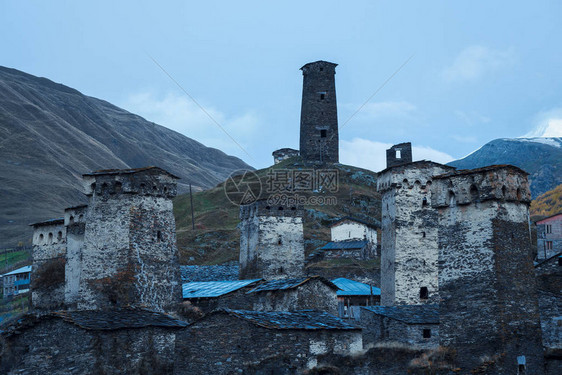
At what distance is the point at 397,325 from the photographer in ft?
92.7

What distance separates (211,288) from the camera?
122 feet

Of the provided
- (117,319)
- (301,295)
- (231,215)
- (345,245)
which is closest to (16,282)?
(231,215)

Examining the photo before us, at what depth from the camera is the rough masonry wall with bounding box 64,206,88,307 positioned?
35878mm

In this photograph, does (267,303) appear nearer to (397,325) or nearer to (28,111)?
(397,325)

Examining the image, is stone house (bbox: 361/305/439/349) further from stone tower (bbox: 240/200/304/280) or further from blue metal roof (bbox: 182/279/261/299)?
stone tower (bbox: 240/200/304/280)

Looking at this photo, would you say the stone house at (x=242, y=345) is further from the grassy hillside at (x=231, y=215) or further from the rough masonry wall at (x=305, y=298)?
the grassy hillside at (x=231, y=215)

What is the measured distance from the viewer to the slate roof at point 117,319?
23141mm

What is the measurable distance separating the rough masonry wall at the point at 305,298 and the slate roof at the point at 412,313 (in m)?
3.02

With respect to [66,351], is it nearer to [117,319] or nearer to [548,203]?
[117,319]

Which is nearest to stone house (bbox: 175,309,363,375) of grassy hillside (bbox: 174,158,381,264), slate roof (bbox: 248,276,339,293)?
slate roof (bbox: 248,276,339,293)

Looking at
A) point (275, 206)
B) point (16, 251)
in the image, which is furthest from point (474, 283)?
point (16, 251)

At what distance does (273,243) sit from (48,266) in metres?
15.9

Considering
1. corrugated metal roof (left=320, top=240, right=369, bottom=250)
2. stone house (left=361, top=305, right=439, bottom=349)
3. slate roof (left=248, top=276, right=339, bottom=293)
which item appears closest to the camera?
stone house (left=361, top=305, right=439, bottom=349)

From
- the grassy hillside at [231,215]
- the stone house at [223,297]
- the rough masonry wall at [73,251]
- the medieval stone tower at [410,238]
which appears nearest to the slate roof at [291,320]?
the medieval stone tower at [410,238]
